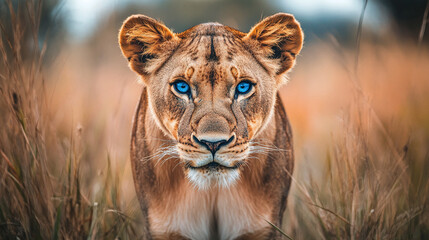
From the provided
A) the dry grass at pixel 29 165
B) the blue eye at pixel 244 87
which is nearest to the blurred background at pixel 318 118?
the dry grass at pixel 29 165

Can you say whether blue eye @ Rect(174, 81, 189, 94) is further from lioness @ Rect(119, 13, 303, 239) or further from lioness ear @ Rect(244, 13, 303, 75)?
lioness ear @ Rect(244, 13, 303, 75)

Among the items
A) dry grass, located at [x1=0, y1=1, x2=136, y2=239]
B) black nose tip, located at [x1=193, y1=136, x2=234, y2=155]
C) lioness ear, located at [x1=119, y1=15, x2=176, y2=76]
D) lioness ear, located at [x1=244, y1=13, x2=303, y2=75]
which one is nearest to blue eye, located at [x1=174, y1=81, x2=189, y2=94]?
lioness ear, located at [x1=119, y1=15, x2=176, y2=76]

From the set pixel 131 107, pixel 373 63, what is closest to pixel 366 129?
pixel 373 63

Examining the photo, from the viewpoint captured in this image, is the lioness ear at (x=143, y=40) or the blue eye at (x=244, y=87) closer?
the blue eye at (x=244, y=87)

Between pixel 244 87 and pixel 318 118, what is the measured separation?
5525 mm

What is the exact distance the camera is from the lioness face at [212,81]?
8.94 ft

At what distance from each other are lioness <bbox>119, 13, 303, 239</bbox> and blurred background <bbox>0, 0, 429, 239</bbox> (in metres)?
0.27

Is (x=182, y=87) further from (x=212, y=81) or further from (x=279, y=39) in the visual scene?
(x=279, y=39)

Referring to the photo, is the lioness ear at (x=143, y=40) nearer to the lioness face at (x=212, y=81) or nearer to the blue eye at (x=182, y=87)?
the lioness face at (x=212, y=81)

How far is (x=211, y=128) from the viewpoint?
2.67 metres

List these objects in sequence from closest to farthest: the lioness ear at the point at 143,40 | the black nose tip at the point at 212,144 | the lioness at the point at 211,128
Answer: the black nose tip at the point at 212,144 < the lioness at the point at 211,128 < the lioness ear at the point at 143,40

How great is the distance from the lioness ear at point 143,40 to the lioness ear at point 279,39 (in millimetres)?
599

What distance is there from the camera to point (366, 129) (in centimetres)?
336

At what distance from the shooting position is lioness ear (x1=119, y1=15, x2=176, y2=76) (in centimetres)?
306
